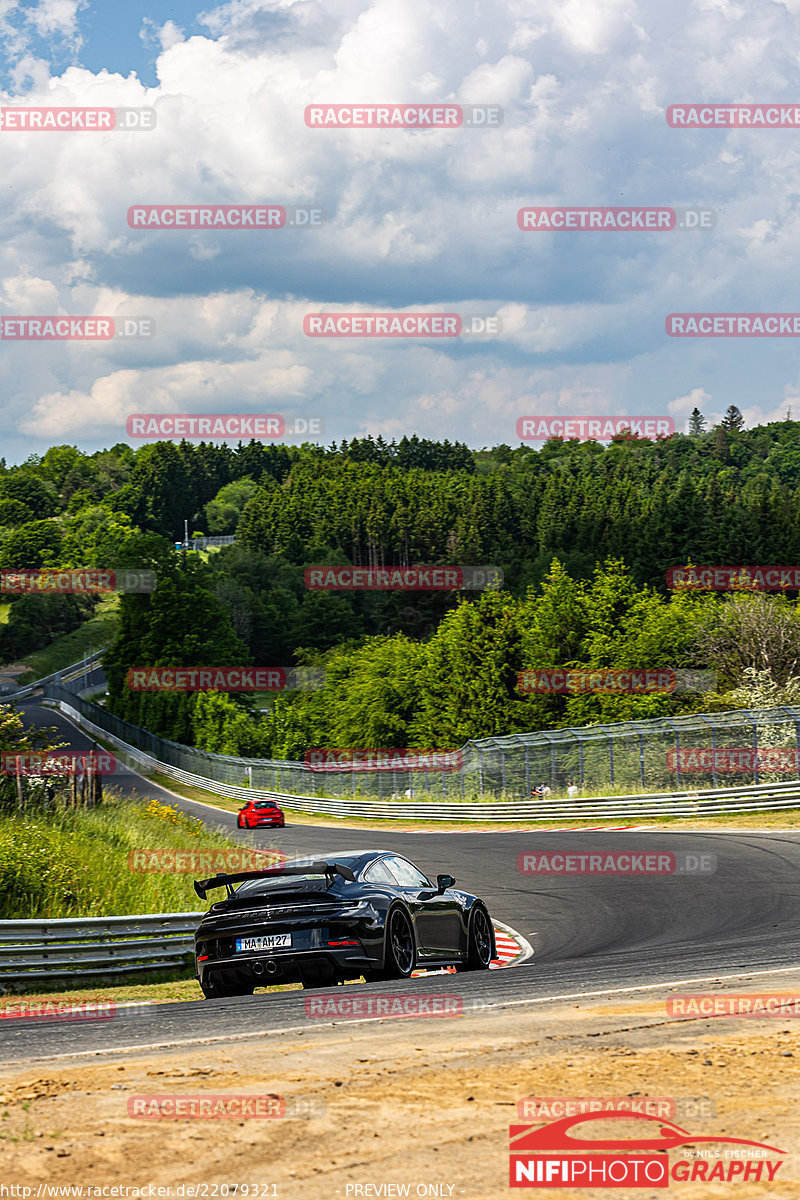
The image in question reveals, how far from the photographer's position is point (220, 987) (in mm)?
9703

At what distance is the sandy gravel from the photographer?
13.7 feet

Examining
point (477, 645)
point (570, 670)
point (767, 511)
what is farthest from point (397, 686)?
point (767, 511)

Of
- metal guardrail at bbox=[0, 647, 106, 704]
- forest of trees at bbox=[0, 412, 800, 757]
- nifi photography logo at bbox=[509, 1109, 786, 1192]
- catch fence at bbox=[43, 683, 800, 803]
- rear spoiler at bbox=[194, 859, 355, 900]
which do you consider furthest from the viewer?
metal guardrail at bbox=[0, 647, 106, 704]

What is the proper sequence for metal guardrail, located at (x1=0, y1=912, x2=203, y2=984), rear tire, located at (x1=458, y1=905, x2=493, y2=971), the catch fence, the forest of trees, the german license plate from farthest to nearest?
1. the forest of trees
2. the catch fence
3. metal guardrail, located at (x1=0, y1=912, x2=203, y2=984)
4. rear tire, located at (x1=458, y1=905, x2=493, y2=971)
5. the german license plate

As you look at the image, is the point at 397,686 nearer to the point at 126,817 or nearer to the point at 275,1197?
the point at 126,817

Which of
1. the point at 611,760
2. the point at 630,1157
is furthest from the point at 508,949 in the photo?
the point at 611,760

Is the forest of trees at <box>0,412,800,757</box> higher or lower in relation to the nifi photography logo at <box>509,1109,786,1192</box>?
higher

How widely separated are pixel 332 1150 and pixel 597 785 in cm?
3088

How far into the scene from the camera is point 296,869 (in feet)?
33.0

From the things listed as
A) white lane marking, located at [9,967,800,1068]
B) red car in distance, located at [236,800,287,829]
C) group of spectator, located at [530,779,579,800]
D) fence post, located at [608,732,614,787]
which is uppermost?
white lane marking, located at [9,967,800,1068]

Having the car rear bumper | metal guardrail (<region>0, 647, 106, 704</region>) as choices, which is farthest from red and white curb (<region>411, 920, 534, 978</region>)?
metal guardrail (<region>0, 647, 106, 704</region>)

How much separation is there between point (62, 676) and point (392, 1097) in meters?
139

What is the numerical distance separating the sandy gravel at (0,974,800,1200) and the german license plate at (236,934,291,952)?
2235 millimetres

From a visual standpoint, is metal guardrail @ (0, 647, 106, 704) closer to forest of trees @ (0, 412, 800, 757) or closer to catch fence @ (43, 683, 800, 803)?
forest of trees @ (0, 412, 800, 757)
